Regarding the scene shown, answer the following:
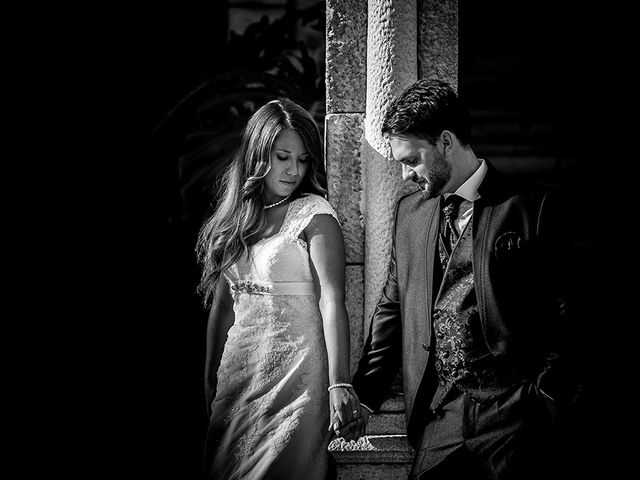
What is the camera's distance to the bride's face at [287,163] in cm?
262

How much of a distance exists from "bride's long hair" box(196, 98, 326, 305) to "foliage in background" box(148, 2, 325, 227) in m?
1.51

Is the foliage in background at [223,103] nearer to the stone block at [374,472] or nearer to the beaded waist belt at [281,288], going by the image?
the beaded waist belt at [281,288]

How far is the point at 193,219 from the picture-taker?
4445 mm

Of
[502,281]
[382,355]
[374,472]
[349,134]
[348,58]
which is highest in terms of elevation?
[348,58]

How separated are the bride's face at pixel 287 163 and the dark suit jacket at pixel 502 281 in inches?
19.9

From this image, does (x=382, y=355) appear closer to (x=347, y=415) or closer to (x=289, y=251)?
(x=347, y=415)

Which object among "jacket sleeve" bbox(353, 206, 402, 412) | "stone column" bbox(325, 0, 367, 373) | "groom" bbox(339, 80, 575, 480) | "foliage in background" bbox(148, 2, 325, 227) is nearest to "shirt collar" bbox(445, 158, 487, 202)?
"groom" bbox(339, 80, 575, 480)

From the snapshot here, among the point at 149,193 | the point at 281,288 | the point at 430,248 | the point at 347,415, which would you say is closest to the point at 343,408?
the point at 347,415

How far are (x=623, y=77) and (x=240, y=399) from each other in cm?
356

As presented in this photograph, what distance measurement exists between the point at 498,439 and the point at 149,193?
313 centimetres

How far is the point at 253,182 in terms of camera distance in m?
2.68

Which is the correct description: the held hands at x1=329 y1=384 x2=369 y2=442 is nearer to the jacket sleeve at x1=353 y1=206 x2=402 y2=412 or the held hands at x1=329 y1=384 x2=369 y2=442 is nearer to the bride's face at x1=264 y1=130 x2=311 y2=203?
the jacket sleeve at x1=353 y1=206 x2=402 y2=412

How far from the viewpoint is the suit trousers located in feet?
6.76

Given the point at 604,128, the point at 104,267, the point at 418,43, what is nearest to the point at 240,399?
the point at 418,43
